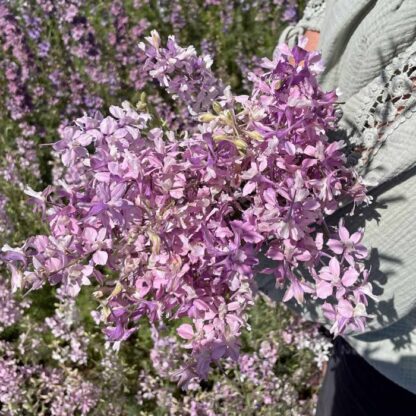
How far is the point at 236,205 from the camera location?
3.17 ft

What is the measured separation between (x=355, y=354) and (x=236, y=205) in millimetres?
1033

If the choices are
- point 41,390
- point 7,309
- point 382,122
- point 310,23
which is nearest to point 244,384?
point 41,390

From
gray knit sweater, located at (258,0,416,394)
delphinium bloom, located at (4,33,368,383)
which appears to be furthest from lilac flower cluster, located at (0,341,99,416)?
delphinium bloom, located at (4,33,368,383)

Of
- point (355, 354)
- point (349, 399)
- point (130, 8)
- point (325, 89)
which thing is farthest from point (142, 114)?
point (130, 8)

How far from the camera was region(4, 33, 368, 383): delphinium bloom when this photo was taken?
35.3 inches

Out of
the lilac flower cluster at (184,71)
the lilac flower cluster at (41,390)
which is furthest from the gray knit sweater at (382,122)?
the lilac flower cluster at (41,390)

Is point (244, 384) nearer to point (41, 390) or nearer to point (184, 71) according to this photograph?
point (41, 390)

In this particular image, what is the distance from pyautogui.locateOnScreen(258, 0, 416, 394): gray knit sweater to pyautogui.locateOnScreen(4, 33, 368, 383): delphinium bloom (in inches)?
5.8

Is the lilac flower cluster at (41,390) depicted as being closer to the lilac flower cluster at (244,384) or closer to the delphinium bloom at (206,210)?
the lilac flower cluster at (244,384)

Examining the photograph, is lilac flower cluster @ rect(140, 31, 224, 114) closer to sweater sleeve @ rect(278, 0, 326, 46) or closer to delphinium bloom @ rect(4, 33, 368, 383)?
delphinium bloom @ rect(4, 33, 368, 383)

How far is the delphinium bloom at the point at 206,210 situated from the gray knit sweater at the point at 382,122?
147 millimetres

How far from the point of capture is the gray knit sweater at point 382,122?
3.54ft

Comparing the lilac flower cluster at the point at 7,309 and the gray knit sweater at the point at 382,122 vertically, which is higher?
the gray knit sweater at the point at 382,122

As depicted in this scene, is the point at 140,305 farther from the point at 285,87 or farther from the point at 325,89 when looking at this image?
the point at 325,89
